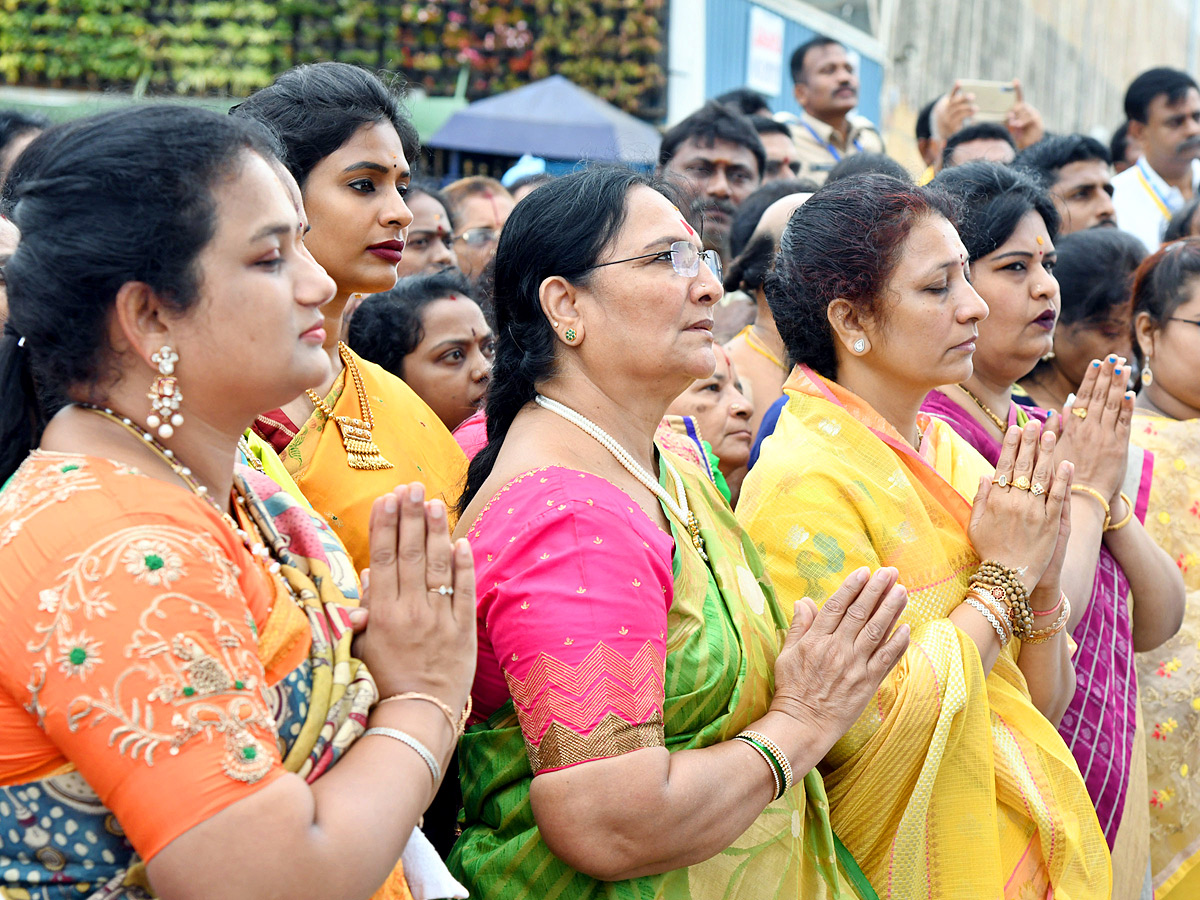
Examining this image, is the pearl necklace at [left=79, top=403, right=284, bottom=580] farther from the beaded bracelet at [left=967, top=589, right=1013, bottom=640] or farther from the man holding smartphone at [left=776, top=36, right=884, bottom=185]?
the man holding smartphone at [left=776, top=36, right=884, bottom=185]

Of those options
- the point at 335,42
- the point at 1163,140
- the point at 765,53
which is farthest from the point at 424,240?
the point at 765,53

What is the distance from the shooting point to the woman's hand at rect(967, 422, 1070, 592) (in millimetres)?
2516

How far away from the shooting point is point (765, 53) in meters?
11.7

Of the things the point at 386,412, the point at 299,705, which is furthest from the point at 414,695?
the point at 386,412

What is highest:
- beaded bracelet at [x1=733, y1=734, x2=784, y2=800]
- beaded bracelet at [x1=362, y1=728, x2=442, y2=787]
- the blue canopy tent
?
beaded bracelet at [x1=362, y1=728, x2=442, y2=787]

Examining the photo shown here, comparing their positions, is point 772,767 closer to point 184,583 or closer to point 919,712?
point 919,712

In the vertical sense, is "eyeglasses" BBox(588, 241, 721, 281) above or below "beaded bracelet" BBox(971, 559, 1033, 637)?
above

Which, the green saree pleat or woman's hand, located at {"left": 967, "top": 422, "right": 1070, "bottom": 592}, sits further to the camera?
woman's hand, located at {"left": 967, "top": 422, "right": 1070, "bottom": 592}

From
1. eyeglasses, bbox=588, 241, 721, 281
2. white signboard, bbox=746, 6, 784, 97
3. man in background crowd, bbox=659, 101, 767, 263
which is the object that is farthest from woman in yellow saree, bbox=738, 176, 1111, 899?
white signboard, bbox=746, 6, 784, 97

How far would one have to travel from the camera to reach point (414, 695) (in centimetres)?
149

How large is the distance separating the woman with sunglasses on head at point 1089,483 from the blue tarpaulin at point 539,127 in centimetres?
481

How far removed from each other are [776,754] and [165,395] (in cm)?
109

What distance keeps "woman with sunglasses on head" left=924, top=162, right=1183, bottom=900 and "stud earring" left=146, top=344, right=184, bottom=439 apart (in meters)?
1.99

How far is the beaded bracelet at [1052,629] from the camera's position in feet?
8.54
